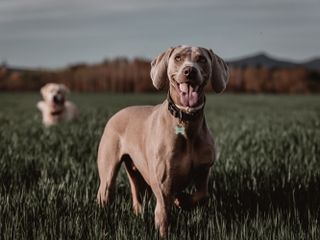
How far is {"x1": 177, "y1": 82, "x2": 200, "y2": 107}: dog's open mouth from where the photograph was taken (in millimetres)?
4141

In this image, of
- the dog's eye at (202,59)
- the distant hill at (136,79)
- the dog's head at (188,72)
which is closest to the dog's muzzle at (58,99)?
the dog's head at (188,72)

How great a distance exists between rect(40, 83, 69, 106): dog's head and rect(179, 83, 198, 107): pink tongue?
34.7ft

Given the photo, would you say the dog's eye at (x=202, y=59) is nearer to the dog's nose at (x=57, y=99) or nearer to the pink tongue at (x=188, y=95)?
the pink tongue at (x=188, y=95)

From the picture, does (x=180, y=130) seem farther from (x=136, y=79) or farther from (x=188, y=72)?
(x=136, y=79)

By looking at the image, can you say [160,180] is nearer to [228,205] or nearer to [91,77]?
[228,205]

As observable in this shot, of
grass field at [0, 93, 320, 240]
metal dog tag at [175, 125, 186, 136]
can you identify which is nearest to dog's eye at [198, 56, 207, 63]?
metal dog tag at [175, 125, 186, 136]

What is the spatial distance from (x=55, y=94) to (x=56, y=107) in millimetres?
372

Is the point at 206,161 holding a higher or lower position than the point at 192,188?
higher

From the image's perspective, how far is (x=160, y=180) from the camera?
4.33 metres

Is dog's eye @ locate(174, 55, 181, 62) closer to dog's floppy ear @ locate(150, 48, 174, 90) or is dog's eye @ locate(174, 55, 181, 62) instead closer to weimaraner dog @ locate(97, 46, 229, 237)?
weimaraner dog @ locate(97, 46, 229, 237)

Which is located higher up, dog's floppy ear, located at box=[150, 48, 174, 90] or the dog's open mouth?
dog's floppy ear, located at box=[150, 48, 174, 90]

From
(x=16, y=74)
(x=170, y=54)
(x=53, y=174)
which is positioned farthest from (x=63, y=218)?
(x=16, y=74)

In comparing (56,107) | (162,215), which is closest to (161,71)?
(162,215)

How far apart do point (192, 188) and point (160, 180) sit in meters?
1.67
